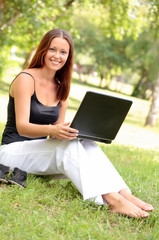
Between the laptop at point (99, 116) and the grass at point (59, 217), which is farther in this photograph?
the laptop at point (99, 116)

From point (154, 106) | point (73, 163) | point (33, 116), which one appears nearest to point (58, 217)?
point (73, 163)

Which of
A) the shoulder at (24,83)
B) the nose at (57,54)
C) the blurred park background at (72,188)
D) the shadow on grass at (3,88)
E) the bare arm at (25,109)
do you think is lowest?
the shadow on grass at (3,88)

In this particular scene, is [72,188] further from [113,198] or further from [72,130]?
[72,130]

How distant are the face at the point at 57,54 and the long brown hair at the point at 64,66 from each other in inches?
1.3

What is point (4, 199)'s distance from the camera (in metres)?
3.19

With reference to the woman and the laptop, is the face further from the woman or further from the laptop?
the laptop

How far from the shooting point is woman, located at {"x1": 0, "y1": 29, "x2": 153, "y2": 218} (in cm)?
330

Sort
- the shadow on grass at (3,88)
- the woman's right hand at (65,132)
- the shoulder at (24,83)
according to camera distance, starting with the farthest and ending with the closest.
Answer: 1. the shadow on grass at (3,88)
2. the shoulder at (24,83)
3. the woman's right hand at (65,132)

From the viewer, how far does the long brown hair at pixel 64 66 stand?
372 cm

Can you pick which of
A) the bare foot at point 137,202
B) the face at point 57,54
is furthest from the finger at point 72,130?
the face at point 57,54

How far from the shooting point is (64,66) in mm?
4035

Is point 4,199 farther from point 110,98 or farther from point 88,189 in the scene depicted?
point 110,98

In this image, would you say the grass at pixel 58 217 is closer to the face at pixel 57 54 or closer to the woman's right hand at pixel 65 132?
the woman's right hand at pixel 65 132

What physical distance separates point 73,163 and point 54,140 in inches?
12.1
